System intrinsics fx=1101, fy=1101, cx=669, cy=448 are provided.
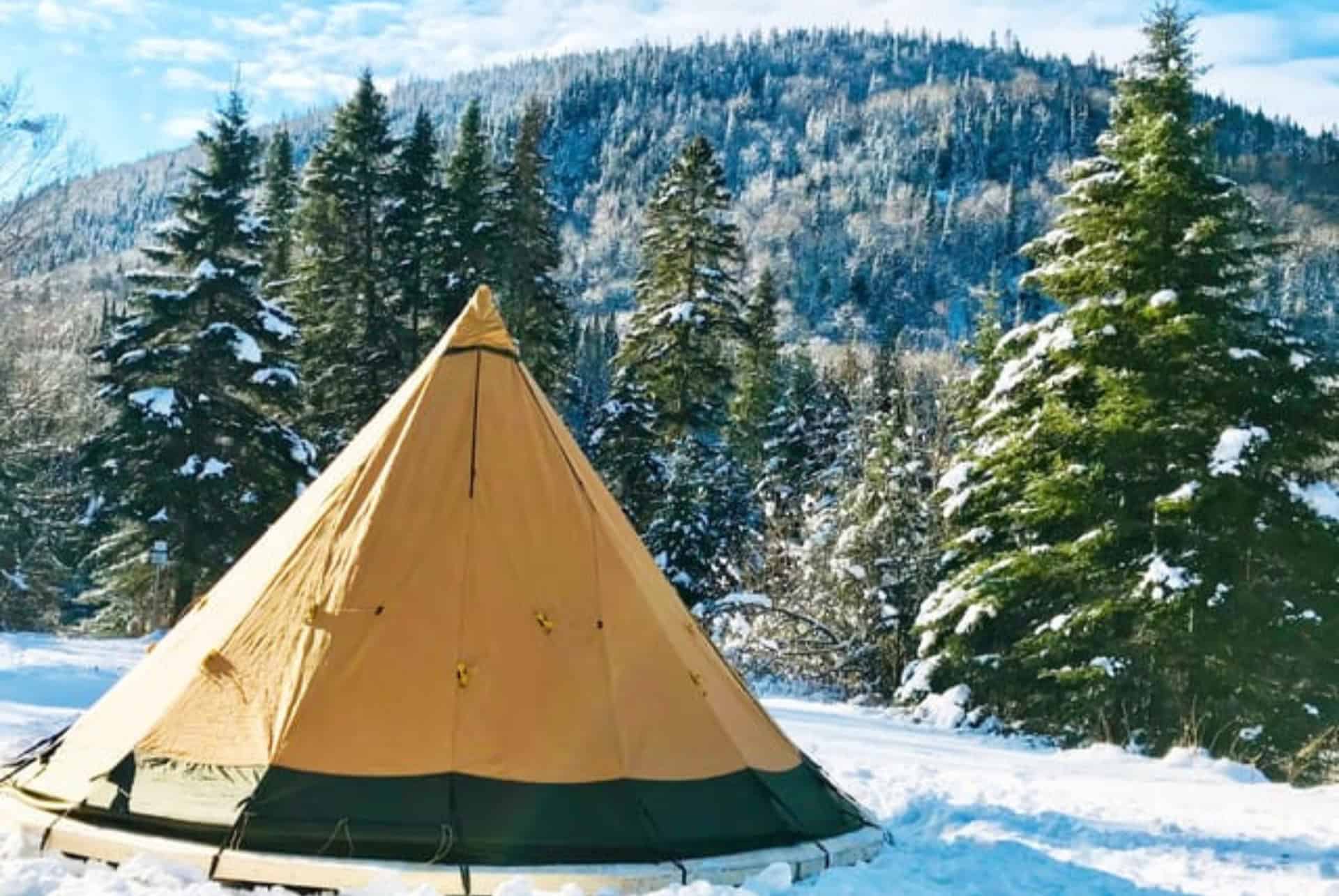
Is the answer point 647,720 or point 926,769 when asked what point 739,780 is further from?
point 926,769

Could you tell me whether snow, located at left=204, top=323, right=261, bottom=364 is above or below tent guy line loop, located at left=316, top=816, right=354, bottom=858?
above

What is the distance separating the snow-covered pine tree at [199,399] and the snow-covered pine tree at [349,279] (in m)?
4.41

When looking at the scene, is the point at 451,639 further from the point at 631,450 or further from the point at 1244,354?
the point at 631,450

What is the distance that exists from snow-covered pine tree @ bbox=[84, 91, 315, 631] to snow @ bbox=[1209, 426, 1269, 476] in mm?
19886

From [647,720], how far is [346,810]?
5.78ft

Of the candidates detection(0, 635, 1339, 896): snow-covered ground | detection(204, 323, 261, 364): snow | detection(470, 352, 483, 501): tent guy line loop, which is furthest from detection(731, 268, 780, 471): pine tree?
detection(470, 352, 483, 501): tent guy line loop

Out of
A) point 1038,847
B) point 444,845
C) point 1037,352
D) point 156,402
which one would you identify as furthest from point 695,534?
point 444,845

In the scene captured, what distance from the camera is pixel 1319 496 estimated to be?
46.8 feet

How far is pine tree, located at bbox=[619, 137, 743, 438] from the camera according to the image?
30875 millimetres

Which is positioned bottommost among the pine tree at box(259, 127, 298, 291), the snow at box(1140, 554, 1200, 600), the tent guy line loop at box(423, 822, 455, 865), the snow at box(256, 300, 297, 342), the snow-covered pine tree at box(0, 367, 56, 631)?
the snow-covered pine tree at box(0, 367, 56, 631)

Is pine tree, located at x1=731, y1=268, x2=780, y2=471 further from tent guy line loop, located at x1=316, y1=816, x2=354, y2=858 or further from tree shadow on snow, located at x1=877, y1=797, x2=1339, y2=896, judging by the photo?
tent guy line loop, located at x1=316, y1=816, x2=354, y2=858

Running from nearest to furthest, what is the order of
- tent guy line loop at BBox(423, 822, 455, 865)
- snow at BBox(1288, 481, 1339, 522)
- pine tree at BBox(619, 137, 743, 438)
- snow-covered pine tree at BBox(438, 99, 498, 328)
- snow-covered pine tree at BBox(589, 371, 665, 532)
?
tent guy line loop at BBox(423, 822, 455, 865)
snow at BBox(1288, 481, 1339, 522)
snow-covered pine tree at BBox(589, 371, 665, 532)
pine tree at BBox(619, 137, 743, 438)
snow-covered pine tree at BBox(438, 99, 498, 328)

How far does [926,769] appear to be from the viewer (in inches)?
385

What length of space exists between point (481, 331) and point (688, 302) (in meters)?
24.1
